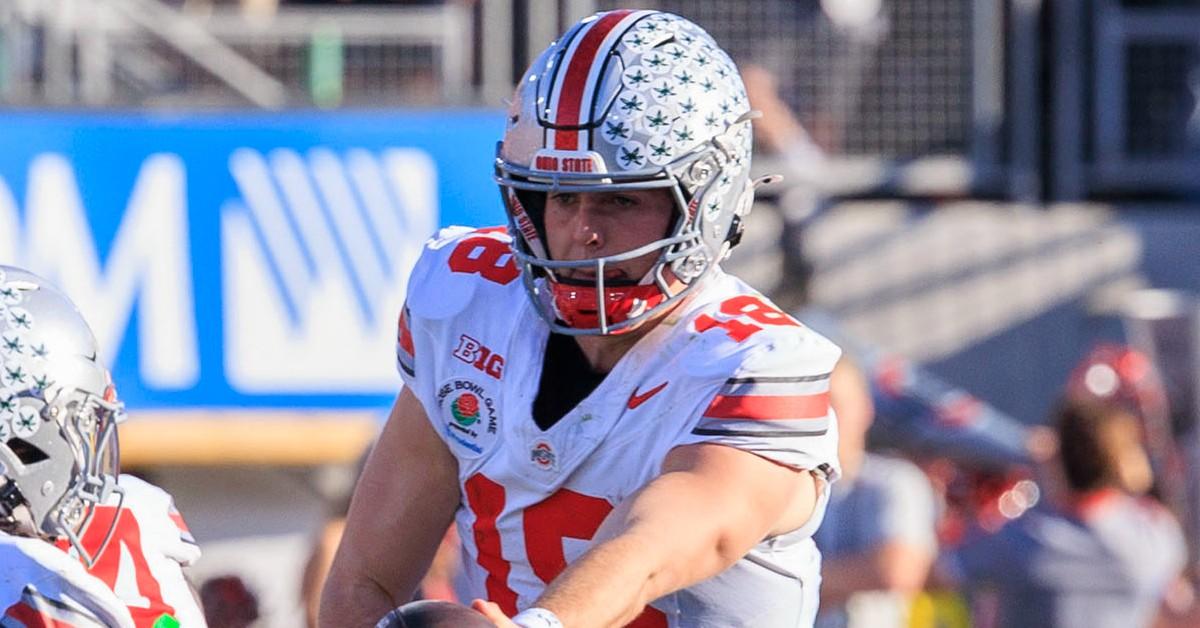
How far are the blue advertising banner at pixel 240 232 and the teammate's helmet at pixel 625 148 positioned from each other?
3.79m

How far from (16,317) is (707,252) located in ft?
2.70

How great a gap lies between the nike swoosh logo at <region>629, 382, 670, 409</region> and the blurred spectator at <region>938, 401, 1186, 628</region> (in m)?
2.99

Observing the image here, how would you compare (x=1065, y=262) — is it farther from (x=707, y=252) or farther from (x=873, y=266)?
(x=707, y=252)

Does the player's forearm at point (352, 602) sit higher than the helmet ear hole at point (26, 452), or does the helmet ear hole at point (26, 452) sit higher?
the helmet ear hole at point (26, 452)

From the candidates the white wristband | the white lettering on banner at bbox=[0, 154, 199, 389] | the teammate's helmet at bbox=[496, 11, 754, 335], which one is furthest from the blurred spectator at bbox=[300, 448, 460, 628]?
the white wristband

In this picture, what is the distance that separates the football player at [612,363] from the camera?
93.4 inches

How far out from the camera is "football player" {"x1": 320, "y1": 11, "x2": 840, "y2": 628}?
2.37 metres

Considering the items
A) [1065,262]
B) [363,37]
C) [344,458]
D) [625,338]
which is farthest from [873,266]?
[625,338]

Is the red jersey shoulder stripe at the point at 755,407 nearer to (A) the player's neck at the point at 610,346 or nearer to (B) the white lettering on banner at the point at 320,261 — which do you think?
(A) the player's neck at the point at 610,346

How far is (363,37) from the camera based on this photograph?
782 cm

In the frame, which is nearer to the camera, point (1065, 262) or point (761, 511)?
point (761, 511)

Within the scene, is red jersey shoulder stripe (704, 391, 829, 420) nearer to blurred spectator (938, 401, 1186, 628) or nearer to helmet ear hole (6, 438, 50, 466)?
helmet ear hole (6, 438, 50, 466)

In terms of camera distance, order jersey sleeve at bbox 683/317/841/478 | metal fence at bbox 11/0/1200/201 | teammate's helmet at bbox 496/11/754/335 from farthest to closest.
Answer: metal fence at bbox 11/0/1200/201 → teammate's helmet at bbox 496/11/754/335 → jersey sleeve at bbox 683/317/841/478

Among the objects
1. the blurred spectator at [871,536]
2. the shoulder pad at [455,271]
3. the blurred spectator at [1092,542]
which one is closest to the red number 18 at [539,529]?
the shoulder pad at [455,271]
